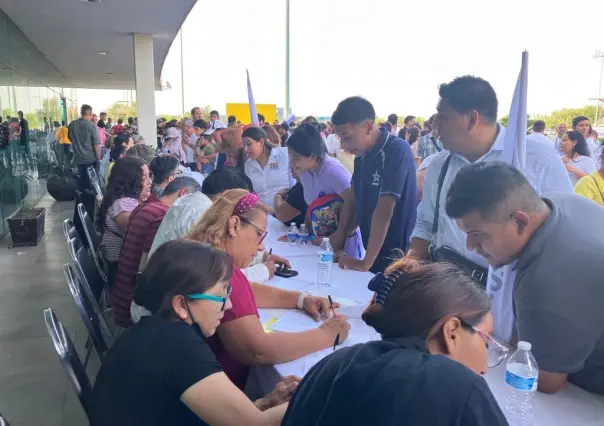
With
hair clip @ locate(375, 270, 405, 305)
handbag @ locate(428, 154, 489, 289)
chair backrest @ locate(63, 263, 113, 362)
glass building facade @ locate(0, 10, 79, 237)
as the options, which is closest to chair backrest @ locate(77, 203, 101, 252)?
chair backrest @ locate(63, 263, 113, 362)

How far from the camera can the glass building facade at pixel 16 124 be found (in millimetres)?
6734

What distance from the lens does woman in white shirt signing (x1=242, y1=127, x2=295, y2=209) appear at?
13.6 ft

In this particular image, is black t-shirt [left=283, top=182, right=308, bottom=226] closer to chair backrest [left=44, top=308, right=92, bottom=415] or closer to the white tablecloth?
the white tablecloth

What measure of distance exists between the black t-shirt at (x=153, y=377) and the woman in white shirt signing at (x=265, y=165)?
296 cm

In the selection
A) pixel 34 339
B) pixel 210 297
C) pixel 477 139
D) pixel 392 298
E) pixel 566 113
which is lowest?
pixel 34 339

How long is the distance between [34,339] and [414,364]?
3374 mm

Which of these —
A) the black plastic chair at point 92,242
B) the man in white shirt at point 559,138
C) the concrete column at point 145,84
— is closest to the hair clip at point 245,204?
the black plastic chair at point 92,242

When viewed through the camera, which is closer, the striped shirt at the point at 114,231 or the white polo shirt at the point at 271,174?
the striped shirt at the point at 114,231

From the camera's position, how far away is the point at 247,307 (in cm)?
162

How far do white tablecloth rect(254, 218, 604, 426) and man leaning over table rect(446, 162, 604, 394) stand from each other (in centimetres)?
4

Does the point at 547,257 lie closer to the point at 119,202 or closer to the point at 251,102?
the point at 119,202

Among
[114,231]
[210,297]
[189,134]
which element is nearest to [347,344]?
[210,297]

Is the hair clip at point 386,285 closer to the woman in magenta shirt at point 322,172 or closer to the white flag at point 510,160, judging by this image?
the white flag at point 510,160

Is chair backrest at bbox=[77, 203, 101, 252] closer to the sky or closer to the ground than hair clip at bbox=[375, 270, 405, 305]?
Result: closer to the ground
